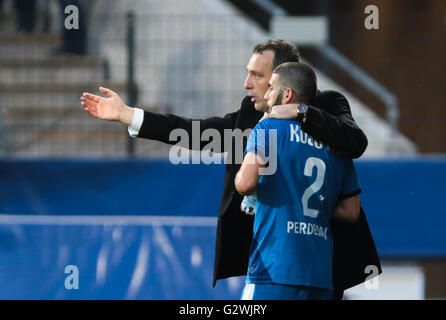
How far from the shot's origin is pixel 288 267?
3.89 metres

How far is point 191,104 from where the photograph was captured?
405 inches

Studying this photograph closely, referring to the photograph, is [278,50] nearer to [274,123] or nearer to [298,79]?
[298,79]

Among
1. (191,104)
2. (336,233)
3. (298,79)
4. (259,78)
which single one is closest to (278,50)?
(259,78)

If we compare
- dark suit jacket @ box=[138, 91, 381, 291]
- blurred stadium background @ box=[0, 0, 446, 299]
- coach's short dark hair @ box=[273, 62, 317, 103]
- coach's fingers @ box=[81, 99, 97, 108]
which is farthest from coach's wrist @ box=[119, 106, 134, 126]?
blurred stadium background @ box=[0, 0, 446, 299]

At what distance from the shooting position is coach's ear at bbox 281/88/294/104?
4.01m

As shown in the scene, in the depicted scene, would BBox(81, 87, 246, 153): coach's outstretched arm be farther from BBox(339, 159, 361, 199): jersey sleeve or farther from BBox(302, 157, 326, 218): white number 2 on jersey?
BBox(302, 157, 326, 218): white number 2 on jersey

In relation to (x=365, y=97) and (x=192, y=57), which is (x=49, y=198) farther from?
(x=365, y=97)

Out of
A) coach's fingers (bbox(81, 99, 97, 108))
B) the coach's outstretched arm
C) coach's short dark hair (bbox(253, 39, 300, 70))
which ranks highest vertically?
coach's short dark hair (bbox(253, 39, 300, 70))

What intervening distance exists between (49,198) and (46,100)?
64.1 inches

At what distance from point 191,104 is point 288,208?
6.47 metres

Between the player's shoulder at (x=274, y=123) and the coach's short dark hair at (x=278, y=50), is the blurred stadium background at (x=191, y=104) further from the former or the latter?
the player's shoulder at (x=274, y=123)

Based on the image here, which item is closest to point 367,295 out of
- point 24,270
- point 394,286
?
point 394,286

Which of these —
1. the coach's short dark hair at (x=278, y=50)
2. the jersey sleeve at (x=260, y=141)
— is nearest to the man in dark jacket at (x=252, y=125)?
the coach's short dark hair at (x=278, y=50)

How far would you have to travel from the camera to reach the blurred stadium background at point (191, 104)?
28.9 ft
